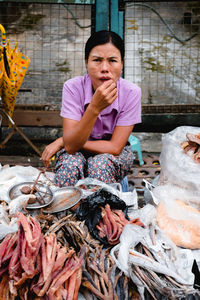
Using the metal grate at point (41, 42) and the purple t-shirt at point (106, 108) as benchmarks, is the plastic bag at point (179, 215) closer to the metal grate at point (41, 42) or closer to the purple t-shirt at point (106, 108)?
the purple t-shirt at point (106, 108)

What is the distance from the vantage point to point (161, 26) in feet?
20.6

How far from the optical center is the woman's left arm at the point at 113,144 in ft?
9.20

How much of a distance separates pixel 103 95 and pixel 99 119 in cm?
48

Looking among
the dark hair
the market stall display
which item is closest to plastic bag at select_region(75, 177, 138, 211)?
the market stall display

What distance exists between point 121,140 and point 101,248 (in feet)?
3.65

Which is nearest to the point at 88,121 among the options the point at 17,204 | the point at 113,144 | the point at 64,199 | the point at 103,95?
the point at 103,95

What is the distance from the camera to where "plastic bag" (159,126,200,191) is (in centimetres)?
264

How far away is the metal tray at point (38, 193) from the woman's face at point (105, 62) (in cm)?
100

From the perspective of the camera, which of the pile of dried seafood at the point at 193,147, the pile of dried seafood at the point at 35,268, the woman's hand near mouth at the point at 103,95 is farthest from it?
the pile of dried seafood at the point at 193,147

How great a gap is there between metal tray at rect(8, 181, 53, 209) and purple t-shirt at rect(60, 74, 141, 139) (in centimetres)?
69

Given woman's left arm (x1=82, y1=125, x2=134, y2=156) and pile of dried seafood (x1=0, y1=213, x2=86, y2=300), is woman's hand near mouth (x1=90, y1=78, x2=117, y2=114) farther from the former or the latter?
pile of dried seafood (x1=0, y1=213, x2=86, y2=300)

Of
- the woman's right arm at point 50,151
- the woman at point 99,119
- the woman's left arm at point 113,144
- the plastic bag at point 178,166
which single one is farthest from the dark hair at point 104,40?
the plastic bag at point 178,166

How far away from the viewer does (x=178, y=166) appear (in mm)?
2762

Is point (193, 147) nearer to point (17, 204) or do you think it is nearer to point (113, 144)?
point (113, 144)
